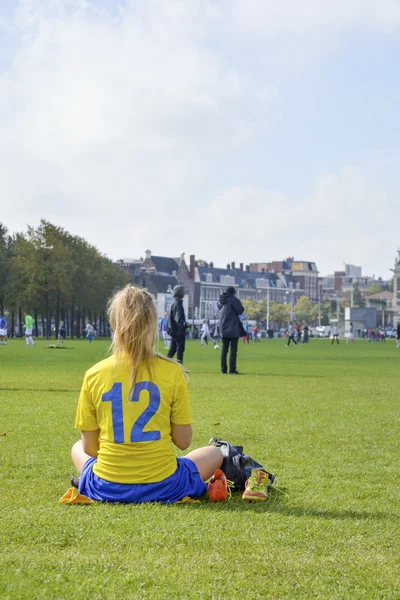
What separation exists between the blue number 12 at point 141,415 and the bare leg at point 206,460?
743mm

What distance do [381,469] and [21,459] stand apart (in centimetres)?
328

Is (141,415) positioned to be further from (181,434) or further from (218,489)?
(218,489)

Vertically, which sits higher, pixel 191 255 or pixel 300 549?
pixel 191 255

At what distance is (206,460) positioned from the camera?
658cm

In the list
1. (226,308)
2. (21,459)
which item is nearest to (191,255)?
(226,308)

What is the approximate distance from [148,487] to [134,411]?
54 cm

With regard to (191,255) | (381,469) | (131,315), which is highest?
(191,255)

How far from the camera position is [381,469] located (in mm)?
8102

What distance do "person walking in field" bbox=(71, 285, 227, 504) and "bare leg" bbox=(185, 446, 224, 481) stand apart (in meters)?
0.43

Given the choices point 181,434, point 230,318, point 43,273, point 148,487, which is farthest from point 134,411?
point 43,273

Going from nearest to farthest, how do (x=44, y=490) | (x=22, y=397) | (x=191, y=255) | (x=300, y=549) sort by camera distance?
(x=300, y=549)
(x=44, y=490)
(x=22, y=397)
(x=191, y=255)

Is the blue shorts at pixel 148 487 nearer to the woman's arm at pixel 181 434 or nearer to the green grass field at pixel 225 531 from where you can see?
the green grass field at pixel 225 531

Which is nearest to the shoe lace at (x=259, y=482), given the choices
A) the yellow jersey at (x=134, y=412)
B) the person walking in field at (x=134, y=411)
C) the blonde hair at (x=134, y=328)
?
the person walking in field at (x=134, y=411)

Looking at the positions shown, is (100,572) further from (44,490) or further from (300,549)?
(44,490)
